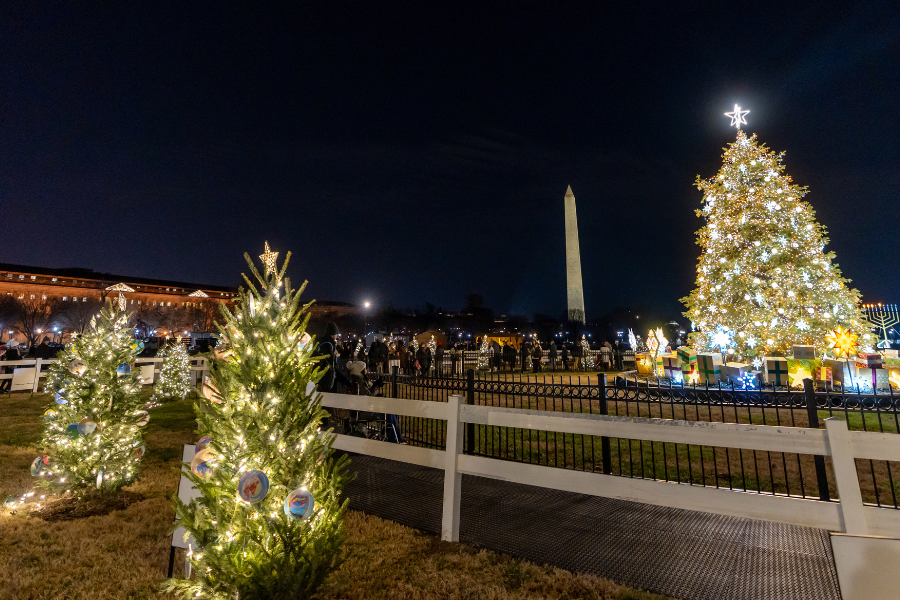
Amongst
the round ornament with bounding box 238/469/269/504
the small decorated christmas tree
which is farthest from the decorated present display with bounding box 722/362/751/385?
the round ornament with bounding box 238/469/269/504

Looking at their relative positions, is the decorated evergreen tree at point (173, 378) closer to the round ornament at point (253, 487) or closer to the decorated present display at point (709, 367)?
the round ornament at point (253, 487)

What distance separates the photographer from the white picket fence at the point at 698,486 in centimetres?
276

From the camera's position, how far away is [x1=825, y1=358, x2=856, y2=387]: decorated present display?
1027 centimetres

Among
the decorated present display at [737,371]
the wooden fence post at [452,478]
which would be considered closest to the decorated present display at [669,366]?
the decorated present display at [737,371]

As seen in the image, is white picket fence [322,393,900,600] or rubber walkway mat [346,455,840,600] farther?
rubber walkway mat [346,455,840,600]

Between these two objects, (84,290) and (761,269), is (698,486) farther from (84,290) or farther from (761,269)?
(84,290)

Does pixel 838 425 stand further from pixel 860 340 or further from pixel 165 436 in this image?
pixel 860 340

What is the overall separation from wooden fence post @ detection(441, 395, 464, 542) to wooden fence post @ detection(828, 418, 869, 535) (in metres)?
2.89

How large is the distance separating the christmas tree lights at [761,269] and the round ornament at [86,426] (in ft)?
52.8

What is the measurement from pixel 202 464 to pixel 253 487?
2.17 ft

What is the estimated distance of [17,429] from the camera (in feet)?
31.0

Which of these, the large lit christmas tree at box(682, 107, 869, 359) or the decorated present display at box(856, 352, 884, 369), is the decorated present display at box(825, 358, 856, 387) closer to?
the decorated present display at box(856, 352, 884, 369)

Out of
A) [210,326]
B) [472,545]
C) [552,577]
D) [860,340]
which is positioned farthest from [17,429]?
[210,326]

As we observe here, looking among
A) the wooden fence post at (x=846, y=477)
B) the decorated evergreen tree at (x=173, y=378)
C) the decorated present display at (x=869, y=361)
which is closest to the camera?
the wooden fence post at (x=846, y=477)
